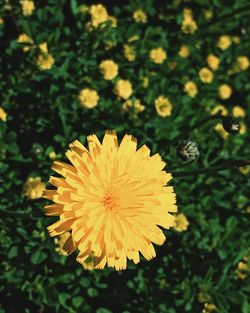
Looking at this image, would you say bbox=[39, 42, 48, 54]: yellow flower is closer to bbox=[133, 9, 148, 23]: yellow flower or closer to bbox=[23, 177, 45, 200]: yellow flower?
bbox=[23, 177, 45, 200]: yellow flower

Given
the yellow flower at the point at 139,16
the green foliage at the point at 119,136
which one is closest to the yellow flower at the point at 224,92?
the green foliage at the point at 119,136

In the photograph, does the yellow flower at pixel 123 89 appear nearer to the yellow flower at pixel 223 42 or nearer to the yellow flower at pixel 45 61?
the yellow flower at pixel 45 61

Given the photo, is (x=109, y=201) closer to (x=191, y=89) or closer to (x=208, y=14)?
(x=191, y=89)

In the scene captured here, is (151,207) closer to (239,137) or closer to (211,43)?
(239,137)

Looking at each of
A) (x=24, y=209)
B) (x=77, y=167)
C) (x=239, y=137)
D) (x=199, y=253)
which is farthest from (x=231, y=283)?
(x=77, y=167)

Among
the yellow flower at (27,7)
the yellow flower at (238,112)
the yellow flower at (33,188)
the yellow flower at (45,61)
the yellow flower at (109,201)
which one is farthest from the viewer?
the yellow flower at (238,112)
